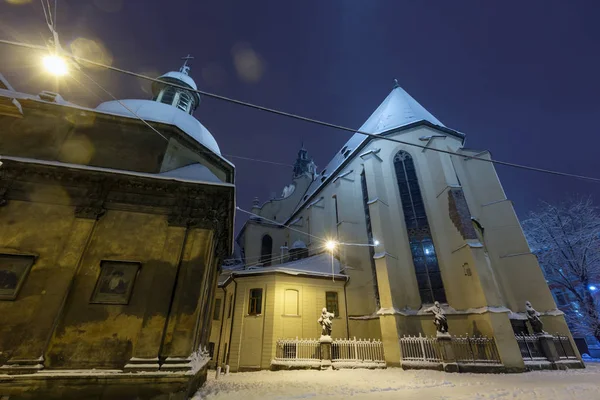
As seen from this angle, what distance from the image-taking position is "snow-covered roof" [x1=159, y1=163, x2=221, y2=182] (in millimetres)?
8922

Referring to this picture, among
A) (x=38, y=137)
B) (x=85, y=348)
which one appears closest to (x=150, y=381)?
(x=85, y=348)

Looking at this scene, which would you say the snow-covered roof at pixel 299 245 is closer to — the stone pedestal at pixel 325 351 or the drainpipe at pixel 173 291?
the stone pedestal at pixel 325 351

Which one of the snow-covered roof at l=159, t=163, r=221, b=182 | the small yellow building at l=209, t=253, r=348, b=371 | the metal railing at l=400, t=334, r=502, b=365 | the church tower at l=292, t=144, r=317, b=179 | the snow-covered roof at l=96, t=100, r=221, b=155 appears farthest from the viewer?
the church tower at l=292, t=144, r=317, b=179

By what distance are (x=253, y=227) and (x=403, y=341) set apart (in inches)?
834

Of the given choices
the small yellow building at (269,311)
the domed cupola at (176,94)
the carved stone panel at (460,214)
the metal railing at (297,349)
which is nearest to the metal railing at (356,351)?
the metal railing at (297,349)

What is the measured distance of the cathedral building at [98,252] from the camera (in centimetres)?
606

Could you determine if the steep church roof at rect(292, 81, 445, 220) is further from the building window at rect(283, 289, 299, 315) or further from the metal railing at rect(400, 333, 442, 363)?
the metal railing at rect(400, 333, 442, 363)

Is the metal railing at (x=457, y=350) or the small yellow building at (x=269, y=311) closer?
the metal railing at (x=457, y=350)

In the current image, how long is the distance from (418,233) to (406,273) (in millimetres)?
2992

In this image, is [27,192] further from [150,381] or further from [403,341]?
[403,341]

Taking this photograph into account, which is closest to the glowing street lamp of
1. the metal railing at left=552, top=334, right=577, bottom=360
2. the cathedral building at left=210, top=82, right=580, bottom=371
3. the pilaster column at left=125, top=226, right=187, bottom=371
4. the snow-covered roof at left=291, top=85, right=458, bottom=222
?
the pilaster column at left=125, top=226, right=187, bottom=371

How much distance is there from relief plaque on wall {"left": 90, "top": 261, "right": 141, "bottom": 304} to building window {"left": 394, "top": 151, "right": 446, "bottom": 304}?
15622 mm

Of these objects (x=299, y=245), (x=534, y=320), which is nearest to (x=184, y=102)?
(x=299, y=245)

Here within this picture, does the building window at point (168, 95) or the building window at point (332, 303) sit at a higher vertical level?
the building window at point (168, 95)
